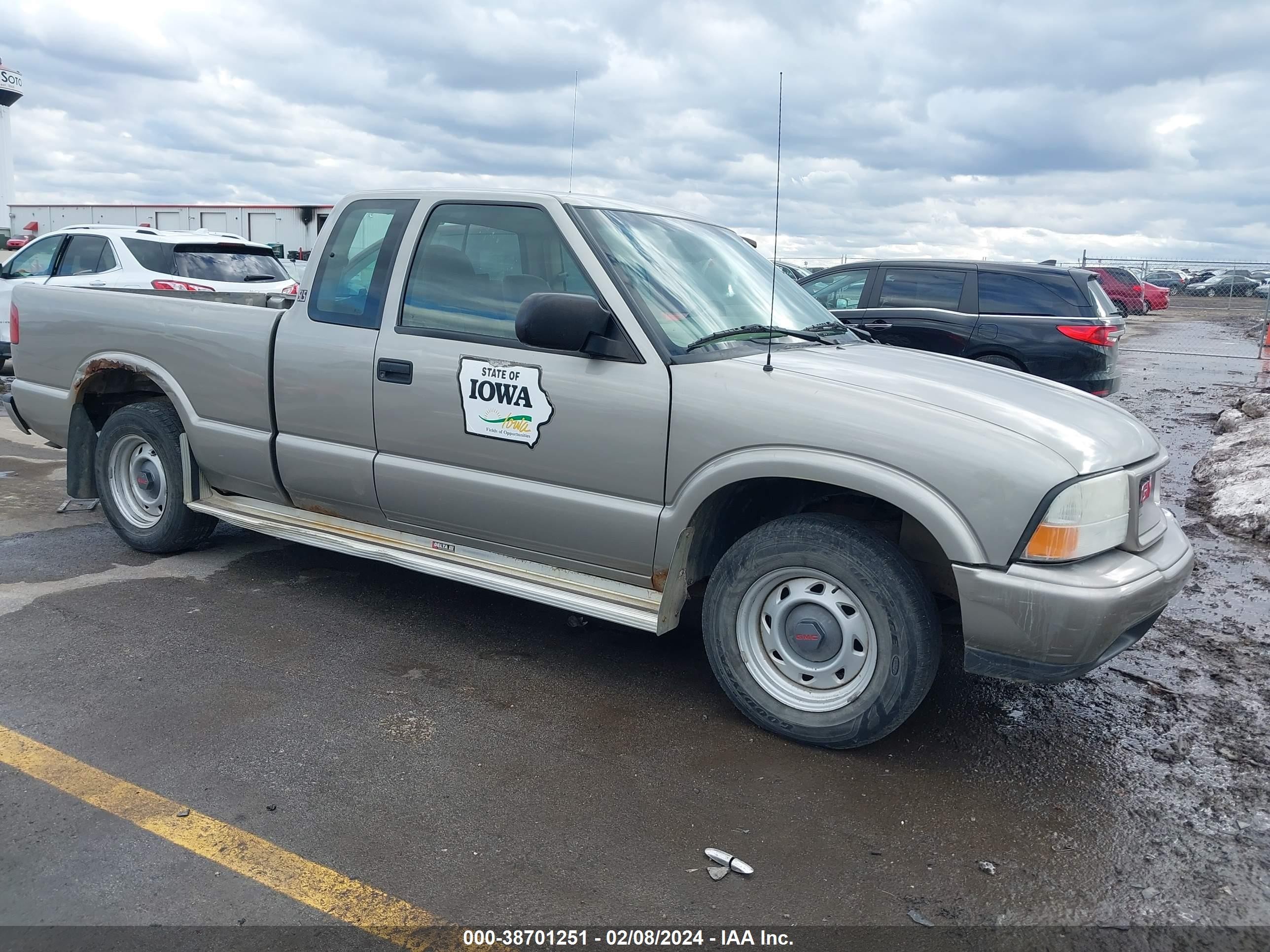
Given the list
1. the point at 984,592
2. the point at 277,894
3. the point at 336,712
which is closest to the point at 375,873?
the point at 277,894

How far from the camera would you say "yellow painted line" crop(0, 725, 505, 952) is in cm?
261

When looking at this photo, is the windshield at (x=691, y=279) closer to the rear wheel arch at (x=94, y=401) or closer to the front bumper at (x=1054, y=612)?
the front bumper at (x=1054, y=612)

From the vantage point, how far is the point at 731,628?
372cm

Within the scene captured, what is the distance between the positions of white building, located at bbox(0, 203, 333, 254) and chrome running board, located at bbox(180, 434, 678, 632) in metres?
14.6

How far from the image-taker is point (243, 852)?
2904 millimetres

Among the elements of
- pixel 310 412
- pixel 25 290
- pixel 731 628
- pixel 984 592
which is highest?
pixel 25 290

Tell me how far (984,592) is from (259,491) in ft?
11.6

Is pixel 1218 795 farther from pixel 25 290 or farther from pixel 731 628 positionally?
pixel 25 290

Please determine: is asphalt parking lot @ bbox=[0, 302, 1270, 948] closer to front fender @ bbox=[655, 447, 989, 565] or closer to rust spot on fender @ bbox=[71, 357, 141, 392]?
front fender @ bbox=[655, 447, 989, 565]

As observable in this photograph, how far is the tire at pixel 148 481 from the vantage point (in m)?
5.32

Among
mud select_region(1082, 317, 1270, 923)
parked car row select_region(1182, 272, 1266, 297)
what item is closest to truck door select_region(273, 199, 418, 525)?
mud select_region(1082, 317, 1270, 923)

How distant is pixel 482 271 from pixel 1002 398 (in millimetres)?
2154

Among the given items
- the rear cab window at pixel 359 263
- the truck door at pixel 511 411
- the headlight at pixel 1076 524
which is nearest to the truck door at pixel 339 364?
the rear cab window at pixel 359 263

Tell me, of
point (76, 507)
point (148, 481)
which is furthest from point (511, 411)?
point (76, 507)
